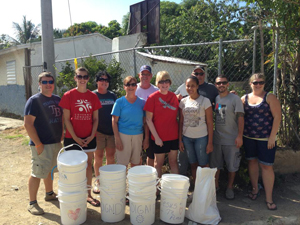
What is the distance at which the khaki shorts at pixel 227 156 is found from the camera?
375 cm

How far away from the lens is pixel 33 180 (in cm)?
341

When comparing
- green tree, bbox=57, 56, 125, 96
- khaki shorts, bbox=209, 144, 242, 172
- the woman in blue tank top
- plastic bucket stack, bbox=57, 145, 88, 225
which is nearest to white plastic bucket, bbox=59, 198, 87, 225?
plastic bucket stack, bbox=57, 145, 88, 225

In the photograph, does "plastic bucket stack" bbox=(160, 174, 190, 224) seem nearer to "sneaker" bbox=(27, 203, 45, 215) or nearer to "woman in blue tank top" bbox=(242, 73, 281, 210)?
"woman in blue tank top" bbox=(242, 73, 281, 210)

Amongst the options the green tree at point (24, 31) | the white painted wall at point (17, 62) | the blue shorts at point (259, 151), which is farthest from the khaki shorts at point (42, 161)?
the green tree at point (24, 31)

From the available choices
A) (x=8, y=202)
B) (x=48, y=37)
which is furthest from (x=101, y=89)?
(x=48, y=37)

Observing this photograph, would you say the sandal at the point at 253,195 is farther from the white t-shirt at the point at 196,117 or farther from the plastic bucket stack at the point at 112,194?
the plastic bucket stack at the point at 112,194

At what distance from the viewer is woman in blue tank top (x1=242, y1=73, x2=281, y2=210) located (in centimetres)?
345

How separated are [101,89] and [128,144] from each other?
983mm

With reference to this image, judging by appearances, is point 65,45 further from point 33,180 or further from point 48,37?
point 33,180

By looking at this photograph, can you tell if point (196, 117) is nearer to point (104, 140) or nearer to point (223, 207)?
point (223, 207)

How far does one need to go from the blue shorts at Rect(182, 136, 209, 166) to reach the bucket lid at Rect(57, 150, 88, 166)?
58.5 inches

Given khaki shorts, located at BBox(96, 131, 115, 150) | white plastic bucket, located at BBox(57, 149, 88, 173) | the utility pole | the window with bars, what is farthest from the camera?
the window with bars

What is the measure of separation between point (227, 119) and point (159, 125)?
1006 millimetres

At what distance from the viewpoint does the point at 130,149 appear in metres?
3.65
